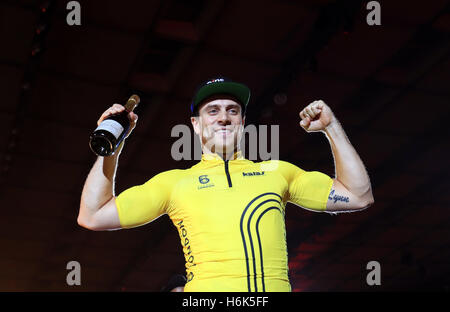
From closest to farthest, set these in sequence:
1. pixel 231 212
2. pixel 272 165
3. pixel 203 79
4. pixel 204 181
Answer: pixel 231 212 < pixel 204 181 < pixel 272 165 < pixel 203 79

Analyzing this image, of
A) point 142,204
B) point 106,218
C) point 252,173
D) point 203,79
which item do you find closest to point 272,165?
point 252,173

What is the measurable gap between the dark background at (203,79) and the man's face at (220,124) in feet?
6.66

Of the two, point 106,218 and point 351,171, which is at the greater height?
point 351,171

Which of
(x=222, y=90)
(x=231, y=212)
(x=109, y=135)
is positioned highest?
(x=222, y=90)

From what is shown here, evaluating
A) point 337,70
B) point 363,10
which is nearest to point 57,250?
point 337,70

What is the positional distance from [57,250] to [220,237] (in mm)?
7245

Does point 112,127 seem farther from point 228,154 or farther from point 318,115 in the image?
point 318,115

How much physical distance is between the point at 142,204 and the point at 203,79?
9.71 feet

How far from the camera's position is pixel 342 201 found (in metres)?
1.65

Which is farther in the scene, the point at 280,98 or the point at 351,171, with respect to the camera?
the point at 280,98

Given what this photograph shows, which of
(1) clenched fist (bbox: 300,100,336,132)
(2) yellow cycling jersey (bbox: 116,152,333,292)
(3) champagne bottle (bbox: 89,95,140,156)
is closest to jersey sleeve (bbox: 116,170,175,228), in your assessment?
(2) yellow cycling jersey (bbox: 116,152,333,292)

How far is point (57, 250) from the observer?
8.05 metres

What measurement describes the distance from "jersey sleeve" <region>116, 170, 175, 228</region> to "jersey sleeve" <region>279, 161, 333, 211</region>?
40 cm

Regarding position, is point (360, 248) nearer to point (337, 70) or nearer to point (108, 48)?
point (337, 70)
